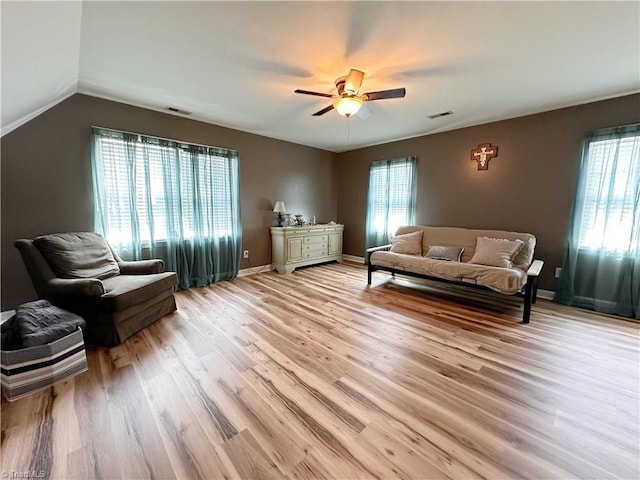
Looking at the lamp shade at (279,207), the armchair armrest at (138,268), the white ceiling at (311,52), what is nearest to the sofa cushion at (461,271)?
the lamp shade at (279,207)

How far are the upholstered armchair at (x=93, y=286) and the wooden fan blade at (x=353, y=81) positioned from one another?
2.57 metres

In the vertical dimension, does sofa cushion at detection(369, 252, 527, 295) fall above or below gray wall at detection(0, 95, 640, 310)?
below

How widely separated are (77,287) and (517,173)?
5074 mm

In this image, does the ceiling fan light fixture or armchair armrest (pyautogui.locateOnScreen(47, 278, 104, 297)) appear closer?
armchair armrest (pyautogui.locateOnScreen(47, 278, 104, 297))

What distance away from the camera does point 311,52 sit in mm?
2051

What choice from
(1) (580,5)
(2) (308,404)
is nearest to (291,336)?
(2) (308,404)

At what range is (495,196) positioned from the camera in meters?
3.78

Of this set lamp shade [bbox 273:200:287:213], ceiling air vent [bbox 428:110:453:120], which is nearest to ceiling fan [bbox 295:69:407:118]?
ceiling air vent [bbox 428:110:453:120]

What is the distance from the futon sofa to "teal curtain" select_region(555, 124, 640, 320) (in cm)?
42

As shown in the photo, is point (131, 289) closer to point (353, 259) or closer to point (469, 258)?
point (469, 258)

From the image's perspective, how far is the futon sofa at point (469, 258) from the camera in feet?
9.16

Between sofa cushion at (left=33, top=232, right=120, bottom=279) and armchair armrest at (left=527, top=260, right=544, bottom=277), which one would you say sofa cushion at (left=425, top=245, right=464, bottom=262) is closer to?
armchair armrest at (left=527, top=260, right=544, bottom=277)

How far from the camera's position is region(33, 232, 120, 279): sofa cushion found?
2.30 meters

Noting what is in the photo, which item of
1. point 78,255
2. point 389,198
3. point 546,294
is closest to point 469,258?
point 546,294
